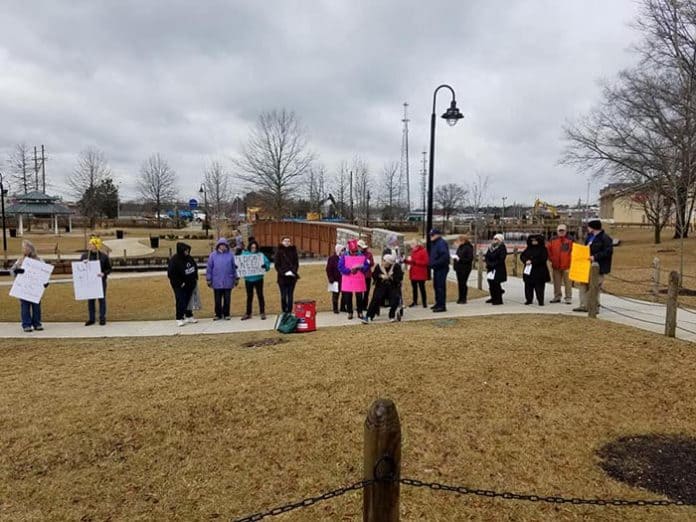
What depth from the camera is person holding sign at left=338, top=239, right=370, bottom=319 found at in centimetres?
1090

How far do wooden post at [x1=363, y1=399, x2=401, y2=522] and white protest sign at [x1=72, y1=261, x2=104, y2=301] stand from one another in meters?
9.91

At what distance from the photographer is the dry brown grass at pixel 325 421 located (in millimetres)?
4012

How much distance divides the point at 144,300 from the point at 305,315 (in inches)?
313

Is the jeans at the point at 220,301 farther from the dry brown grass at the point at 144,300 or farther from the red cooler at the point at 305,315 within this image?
the red cooler at the point at 305,315

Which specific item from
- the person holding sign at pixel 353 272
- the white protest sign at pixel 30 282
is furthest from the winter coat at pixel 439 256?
the white protest sign at pixel 30 282

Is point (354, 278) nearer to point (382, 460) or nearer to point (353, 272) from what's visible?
point (353, 272)

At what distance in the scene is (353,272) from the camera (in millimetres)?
10961

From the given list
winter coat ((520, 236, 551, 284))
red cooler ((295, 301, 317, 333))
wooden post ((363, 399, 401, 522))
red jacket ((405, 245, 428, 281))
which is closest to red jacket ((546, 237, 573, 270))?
winter coat ((520, 236, 551, 284))

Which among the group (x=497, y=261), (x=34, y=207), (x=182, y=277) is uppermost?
(x=34, y=207)

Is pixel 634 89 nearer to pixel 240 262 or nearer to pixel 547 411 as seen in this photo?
pixel 240 262

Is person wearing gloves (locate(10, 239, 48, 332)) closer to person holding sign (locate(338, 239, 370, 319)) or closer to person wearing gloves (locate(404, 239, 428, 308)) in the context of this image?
person holding sign (locate(338, 239, 370, 319))

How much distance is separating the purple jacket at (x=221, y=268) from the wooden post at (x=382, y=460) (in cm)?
868

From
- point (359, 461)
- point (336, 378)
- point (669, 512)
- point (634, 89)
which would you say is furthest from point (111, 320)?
point (634, 89)

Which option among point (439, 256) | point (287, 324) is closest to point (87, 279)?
point (287, 324)
